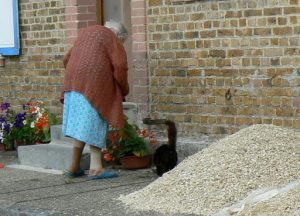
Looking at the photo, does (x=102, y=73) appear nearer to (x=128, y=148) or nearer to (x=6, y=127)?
(x=128, y=148)

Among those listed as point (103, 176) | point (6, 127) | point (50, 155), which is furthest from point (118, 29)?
point (6, 127)

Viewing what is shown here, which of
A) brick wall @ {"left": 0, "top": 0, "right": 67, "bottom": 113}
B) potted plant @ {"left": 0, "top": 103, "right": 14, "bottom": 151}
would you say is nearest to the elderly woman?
brick wall @ {"left": 0, "top": 0, "right": 67, "bottom": 113}

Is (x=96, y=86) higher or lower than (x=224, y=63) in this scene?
lower

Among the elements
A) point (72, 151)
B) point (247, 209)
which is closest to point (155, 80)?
point (72, 151)

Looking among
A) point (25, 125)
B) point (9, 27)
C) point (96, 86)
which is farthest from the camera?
point (9, 27)

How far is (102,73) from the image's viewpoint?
11125mm

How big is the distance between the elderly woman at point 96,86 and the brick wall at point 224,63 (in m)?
1.06

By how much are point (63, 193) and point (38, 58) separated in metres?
4.44

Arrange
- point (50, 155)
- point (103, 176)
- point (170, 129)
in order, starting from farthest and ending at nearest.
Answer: point (50, 155)
point (170, 129)
point (103, 176)

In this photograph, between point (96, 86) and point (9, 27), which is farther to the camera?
point (9, 27)

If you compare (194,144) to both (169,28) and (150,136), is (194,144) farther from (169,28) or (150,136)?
(169,28)

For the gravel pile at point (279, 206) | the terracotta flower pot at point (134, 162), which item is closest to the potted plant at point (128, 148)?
the terracotta flower pot at point (134, 162)

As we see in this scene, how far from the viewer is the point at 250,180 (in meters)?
9.15

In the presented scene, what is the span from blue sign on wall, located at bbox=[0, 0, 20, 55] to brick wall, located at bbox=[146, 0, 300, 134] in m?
2.87
